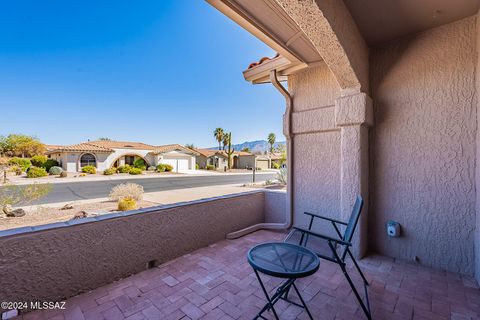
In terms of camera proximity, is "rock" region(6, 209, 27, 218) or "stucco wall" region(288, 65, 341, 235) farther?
"rock" region(6, 209, 27, 218)

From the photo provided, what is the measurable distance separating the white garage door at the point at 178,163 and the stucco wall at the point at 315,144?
2678cm

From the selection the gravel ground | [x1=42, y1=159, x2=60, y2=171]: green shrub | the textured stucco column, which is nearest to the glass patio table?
the textured stucco column

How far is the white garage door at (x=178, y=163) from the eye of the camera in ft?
93.3

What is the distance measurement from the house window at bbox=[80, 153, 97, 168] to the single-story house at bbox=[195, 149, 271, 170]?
15.6 metres

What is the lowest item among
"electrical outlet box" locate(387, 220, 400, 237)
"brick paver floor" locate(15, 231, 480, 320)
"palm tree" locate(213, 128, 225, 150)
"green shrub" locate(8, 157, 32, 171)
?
"brick paver floor" locate(15, 231, 480, 320)

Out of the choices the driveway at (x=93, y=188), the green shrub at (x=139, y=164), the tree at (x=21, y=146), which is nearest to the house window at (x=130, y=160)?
the green shrub at (x=139, y=164)

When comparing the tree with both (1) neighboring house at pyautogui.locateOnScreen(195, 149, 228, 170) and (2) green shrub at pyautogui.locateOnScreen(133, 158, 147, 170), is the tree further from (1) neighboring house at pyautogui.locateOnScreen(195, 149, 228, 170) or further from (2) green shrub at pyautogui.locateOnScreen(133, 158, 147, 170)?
(1) neighboring house at pyautogui.locateOnScreen(195, 149, 228, 170)

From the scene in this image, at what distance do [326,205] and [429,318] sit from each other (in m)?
1.90

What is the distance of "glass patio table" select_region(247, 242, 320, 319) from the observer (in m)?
1.50

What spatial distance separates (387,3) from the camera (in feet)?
7.55

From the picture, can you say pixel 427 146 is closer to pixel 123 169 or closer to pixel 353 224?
pixel 353 224

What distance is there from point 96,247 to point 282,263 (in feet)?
7.22

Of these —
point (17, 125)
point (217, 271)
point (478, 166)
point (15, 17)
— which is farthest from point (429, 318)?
point (17, 125)

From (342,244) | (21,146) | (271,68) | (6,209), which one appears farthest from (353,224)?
(21,146)
